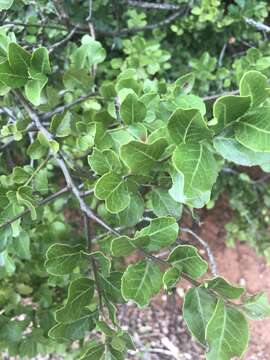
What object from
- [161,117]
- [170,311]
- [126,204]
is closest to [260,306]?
[126,204]

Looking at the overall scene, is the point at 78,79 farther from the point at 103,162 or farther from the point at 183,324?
the point at 183,324

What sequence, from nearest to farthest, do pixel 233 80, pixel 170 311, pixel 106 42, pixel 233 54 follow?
pixel 233 80 < pixel 106 42 < pixel 233 54 < pixel 170 311

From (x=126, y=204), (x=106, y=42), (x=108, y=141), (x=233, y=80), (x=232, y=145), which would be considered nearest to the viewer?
(x=232, y=145)

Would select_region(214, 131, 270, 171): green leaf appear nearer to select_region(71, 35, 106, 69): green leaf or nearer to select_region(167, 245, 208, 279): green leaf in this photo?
select_region(167, 245, 208, 279): green leaf

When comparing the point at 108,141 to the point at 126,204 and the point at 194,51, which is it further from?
the point at 194,51

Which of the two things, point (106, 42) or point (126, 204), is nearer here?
point (126, 204)

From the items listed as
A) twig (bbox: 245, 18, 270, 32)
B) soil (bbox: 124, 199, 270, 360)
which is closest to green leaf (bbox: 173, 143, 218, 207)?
twig (bbox: 245, 18, 270, 32)

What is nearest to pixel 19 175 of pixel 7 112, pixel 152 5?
pixel 7 112
